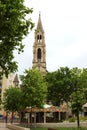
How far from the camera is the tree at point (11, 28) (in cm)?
2177

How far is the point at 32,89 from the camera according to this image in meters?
58.3

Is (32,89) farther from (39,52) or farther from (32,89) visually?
(39,52)

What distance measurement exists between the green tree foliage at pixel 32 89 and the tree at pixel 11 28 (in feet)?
109

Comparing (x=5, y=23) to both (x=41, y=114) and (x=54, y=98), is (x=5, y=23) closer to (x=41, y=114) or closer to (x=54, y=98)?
(x=41, y=114)

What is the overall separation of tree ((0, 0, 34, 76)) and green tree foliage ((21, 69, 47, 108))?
33083mm

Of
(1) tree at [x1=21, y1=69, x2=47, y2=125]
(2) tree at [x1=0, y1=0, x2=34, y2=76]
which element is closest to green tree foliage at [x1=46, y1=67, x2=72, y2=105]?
(1) tree at [x1=21, y1=69, x2=47, y2=125]

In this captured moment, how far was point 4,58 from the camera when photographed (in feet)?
80.8

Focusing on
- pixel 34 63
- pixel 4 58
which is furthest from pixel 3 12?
pixel 34 63

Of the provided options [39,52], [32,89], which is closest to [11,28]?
[32,89]

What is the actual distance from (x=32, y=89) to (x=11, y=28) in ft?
120

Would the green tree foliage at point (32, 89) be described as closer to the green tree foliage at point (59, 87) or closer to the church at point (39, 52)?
the green tree foliage at point (59, 87)

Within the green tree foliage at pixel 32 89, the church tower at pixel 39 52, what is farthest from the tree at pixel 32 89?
the church tower at pixel 39 52

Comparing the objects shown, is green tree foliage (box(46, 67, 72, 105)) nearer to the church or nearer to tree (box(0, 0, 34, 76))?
the church

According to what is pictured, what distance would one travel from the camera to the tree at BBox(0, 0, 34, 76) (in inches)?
857
